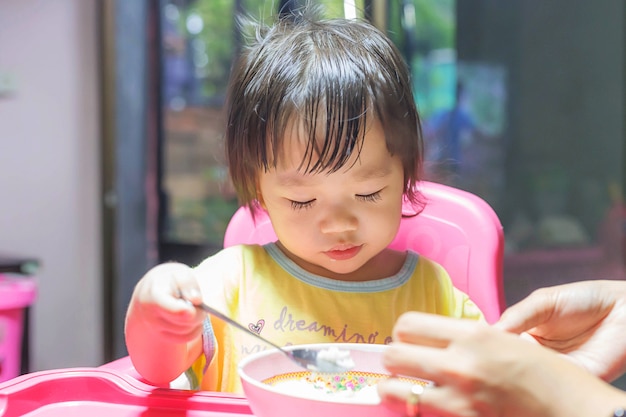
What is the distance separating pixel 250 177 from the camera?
39.8 inches

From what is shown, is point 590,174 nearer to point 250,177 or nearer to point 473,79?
point 473,79

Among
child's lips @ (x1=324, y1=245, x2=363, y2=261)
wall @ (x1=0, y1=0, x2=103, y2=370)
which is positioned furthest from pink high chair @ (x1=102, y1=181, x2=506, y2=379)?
wall @ (x1=0, y1=0, x2=103, y2=370)

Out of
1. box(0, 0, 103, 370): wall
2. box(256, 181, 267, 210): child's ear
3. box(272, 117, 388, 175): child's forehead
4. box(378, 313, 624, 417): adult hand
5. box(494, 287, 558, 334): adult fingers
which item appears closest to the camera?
box(378, 313, 624, 417): adult hand

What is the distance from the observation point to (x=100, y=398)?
842 mm

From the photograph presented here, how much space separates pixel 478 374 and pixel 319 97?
18.0 inches

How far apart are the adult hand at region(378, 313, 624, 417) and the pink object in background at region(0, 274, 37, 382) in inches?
78.8

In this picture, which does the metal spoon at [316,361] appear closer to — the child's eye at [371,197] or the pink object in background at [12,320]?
the child's eye at [371,197]

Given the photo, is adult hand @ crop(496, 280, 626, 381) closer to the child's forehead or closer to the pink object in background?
the child's forehead

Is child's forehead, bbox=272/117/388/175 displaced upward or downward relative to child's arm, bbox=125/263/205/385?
upward

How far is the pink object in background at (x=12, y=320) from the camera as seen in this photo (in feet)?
7.52

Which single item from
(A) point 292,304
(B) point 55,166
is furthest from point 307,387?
(B) point 55,166

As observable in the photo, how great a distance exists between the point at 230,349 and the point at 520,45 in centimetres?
271

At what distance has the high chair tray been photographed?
2.58ft

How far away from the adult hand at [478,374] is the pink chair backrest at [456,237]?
0.55m
